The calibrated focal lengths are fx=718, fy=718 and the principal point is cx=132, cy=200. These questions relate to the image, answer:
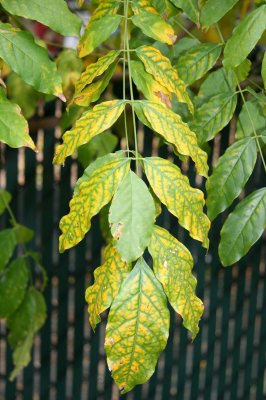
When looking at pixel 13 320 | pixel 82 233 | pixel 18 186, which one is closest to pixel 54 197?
pixel 18 186

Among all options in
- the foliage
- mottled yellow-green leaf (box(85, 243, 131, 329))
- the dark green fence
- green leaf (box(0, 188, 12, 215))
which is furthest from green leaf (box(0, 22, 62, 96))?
the dark green fence

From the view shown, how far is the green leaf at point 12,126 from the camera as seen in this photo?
130cm

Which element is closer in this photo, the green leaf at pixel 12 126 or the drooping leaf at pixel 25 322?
the green leaf at pixel 12 126

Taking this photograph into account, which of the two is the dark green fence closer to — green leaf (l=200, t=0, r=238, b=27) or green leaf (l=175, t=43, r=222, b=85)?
green leaf (l=175, t=43, r=222, b=85)

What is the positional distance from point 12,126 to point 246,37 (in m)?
0.51

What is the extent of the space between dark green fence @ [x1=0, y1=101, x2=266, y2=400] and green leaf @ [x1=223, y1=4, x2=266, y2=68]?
1.73 metres

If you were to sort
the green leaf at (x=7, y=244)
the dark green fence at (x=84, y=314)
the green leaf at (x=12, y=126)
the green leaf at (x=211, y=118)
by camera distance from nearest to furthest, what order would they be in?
the green leaf at (x=12, y=126) < the green leaf at (x=211, y=118) < the green leaf at (x=7, y=244) < the dark green fence at (x=84, y=314)

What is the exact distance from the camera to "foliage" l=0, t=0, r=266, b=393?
1.19 meters

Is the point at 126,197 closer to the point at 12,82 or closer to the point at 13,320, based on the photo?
the point at 13,320

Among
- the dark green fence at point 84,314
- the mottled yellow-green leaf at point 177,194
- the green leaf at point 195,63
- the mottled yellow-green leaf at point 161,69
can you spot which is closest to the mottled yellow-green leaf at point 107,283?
the mottled yellow-green leaf at point 177,194

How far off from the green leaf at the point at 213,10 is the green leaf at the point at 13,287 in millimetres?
1119

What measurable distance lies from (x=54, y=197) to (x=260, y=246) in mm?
1139

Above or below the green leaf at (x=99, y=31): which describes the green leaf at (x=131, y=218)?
below

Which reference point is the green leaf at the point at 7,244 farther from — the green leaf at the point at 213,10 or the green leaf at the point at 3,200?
the green leaf at the point at 213,10
